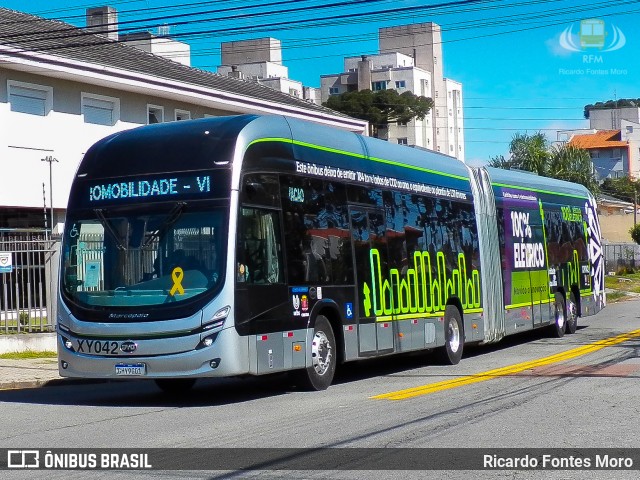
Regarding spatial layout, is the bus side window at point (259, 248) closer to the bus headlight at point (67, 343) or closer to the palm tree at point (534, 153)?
the bus headlight at point (67, 343)

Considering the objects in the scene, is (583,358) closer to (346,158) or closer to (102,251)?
(346,158)

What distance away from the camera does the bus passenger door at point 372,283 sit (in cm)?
1462

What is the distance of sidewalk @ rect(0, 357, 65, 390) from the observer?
1568 centimetres

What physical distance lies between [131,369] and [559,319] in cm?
1342

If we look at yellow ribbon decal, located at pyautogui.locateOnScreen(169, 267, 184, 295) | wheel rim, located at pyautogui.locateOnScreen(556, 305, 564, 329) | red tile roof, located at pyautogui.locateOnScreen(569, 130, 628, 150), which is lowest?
wheel rim, located at pyautogui.locateOnScreen(556, 305, 564, 329)

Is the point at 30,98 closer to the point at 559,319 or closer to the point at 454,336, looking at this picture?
the point at 454,336

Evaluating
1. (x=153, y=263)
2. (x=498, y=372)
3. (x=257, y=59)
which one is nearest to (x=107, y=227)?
(x=153, y=263)

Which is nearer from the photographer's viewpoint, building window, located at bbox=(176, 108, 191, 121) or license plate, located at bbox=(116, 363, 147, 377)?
license plate, located at bbox=(116, 363, 147, 377)

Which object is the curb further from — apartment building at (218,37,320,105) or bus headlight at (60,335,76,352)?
apartment building at (218,37,320,105)

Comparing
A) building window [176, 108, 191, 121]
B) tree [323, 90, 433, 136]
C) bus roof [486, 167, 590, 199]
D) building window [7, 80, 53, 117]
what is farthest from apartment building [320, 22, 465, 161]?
building window [7, 80, 53, 117]

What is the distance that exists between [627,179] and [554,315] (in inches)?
3778

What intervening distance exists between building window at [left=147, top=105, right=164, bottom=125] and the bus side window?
55.2 ft

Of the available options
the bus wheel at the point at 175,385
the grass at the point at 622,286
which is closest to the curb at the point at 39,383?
the bus wheel at the point at 175,385

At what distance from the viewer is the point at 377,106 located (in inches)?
3297
